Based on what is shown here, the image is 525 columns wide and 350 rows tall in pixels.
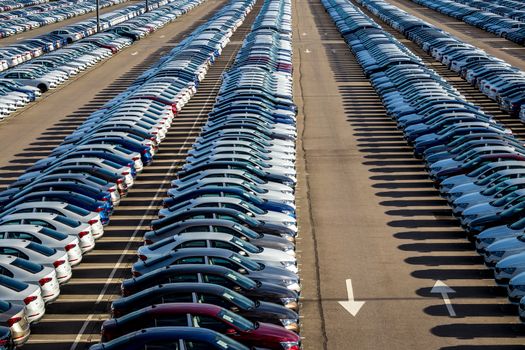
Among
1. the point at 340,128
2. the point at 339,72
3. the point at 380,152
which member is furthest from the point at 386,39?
the point at 380,152

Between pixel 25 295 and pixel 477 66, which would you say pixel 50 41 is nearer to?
pixel 477 66

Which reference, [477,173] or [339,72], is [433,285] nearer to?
[477,173]

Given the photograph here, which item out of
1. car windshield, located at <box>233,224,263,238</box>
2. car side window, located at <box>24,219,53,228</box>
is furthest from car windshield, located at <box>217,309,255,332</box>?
car side window, located at <box>24,219,53,228</box>

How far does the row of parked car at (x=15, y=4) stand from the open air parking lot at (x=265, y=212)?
62150mm

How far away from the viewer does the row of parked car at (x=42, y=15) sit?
80725mm

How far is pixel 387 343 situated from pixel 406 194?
10460mm

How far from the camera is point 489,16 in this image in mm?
78875

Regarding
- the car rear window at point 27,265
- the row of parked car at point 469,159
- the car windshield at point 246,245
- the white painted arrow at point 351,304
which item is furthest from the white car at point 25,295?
the row of parked car at point 469,159

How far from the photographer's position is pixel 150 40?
238ft

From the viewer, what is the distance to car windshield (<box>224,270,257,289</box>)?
16172mm

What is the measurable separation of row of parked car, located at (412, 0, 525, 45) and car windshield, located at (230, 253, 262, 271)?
5276 cm

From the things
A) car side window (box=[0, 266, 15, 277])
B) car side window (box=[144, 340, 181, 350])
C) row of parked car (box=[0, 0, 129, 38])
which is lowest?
row of parked car (box=[0, 0, 129, 38])

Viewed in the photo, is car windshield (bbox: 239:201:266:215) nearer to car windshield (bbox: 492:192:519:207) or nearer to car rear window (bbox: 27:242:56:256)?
car rear window (bbox: 27:242:56:256)

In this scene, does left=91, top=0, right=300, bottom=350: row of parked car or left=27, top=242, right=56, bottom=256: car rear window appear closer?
left=91, top=0, right=300, bottom=350: row of parked car
